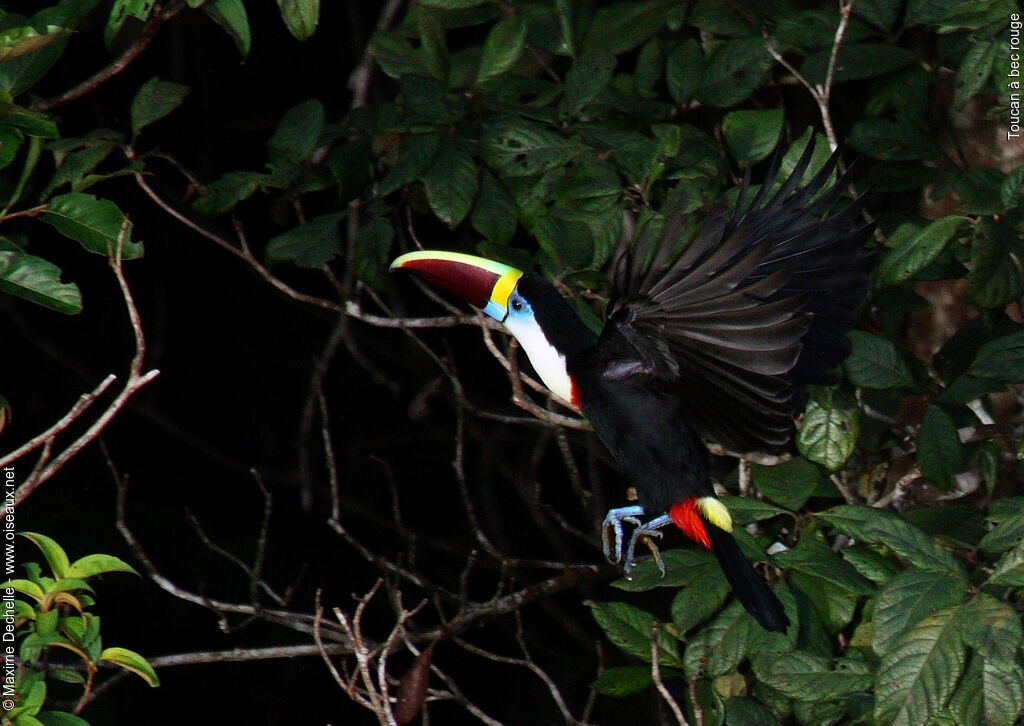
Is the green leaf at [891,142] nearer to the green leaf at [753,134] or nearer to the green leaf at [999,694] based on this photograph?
the green leaf at [753,134]

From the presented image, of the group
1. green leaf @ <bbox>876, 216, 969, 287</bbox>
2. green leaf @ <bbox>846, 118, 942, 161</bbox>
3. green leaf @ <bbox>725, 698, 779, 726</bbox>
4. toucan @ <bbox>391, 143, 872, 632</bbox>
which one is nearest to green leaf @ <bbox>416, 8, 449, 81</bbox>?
toucan @ <bbox>391, 143, 872, 632</bbox>

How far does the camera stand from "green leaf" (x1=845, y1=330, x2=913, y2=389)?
1.97 metres

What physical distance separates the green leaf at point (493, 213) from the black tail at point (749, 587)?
647mm

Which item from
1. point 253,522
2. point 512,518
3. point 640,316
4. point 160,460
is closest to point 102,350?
point 160,460

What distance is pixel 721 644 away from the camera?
1.82 meters

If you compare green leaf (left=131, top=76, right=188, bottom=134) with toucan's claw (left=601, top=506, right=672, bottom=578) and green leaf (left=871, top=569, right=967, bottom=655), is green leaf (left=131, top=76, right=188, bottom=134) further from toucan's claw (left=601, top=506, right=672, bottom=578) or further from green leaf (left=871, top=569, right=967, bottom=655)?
green leaf (left=871, top=569, right=967, bottom=655)

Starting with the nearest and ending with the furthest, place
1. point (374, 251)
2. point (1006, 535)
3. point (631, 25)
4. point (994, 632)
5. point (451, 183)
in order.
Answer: point (994, 632), point (1006, 535), point (451, 183), point (374, 251), point (631, 25)

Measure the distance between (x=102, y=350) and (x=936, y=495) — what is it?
6.87ft

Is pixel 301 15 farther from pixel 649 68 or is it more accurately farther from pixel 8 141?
pixel 649 68

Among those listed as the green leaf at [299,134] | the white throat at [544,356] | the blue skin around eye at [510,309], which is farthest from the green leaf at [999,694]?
the green leaf at [299,134]

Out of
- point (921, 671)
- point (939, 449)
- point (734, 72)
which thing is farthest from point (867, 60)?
point (921, 671)

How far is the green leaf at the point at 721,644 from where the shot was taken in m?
1.80

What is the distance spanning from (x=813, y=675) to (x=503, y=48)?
1.20 metres

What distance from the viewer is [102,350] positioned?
327cm
